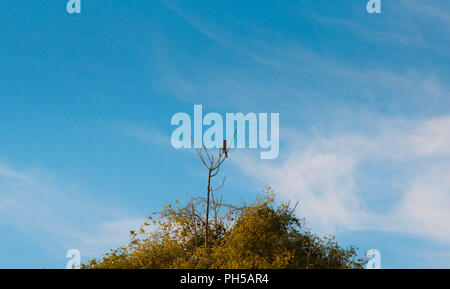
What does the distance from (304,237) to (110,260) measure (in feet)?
19.4

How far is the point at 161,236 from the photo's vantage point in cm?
1390
